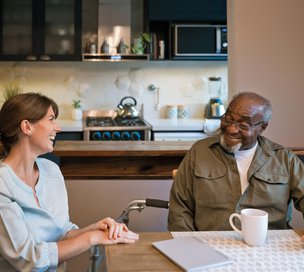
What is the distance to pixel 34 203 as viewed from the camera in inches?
57.0

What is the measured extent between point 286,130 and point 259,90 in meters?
0.29

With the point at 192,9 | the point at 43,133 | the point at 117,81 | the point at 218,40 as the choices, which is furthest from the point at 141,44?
the point at 43,133

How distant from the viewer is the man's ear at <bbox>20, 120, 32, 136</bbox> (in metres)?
1.48

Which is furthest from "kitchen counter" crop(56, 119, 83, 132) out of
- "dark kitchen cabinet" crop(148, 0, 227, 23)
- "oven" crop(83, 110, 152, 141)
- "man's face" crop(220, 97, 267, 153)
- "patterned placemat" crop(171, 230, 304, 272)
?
"patterned placemat" crop(171, 230, 304, 272)

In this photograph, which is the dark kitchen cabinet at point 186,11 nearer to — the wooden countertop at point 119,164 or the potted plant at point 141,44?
the potted plant at point 141,44

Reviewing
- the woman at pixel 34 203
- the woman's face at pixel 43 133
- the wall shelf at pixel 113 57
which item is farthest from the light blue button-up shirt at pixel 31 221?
the wall shelf at pixel 113 57

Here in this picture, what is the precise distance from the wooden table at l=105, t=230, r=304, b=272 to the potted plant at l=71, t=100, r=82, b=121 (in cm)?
362

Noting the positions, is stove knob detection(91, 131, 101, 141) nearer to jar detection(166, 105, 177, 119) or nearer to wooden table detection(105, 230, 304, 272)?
jar detection(166, 105, 177, 119)

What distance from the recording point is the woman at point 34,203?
1.31m

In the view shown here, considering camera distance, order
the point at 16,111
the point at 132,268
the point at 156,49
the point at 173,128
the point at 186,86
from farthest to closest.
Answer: the point at 186,86, the point at 156,49, the point at 173,128, the point at 16,111, the point at 132,268

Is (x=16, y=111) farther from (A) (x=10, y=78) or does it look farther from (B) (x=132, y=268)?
(A) (x=10, y=78)

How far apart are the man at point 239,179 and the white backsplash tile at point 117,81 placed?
10.7 feet

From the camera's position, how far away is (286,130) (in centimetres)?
249

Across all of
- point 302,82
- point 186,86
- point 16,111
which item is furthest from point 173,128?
point 16,111
